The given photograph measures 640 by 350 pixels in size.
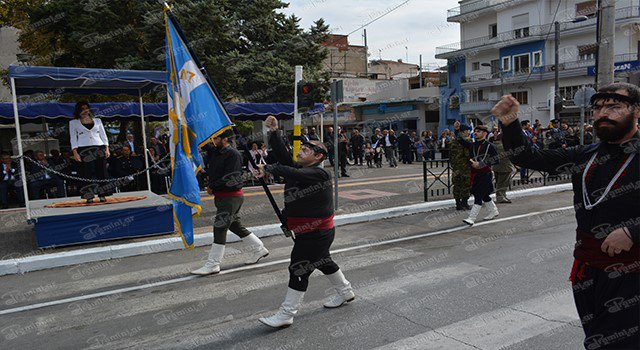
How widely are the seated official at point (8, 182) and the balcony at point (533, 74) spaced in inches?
1344

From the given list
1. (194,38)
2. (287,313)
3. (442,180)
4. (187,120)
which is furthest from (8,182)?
(287,313)

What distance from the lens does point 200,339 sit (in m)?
4.39

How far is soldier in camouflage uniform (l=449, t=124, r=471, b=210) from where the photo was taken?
35.7 feet

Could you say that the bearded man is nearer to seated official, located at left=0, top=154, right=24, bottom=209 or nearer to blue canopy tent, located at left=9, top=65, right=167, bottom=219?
blue canopy tent, located at left=9, top=65, right=167, bottom=219

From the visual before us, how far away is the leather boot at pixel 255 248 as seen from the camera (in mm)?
6953

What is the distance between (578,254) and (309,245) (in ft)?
8.22

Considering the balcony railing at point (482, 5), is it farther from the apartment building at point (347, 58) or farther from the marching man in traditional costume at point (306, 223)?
the marching man in traditional costume at point (306, 223)

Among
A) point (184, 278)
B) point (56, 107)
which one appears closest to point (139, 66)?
point (56, 107)

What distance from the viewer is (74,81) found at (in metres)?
9.63

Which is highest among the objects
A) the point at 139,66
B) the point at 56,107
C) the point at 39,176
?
the point at 139,66

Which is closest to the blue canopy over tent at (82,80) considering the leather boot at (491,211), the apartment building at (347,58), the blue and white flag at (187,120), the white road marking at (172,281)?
the blue and white flag at (187,120)

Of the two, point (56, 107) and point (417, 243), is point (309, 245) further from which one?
point (56, 107)

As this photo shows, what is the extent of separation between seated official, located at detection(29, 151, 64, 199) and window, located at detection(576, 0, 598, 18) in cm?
3914

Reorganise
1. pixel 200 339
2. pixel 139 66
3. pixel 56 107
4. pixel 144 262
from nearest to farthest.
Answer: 1. pixel 200 339
2. pixel 144 262
3. pixel 56 107
4. pixel 139 66
